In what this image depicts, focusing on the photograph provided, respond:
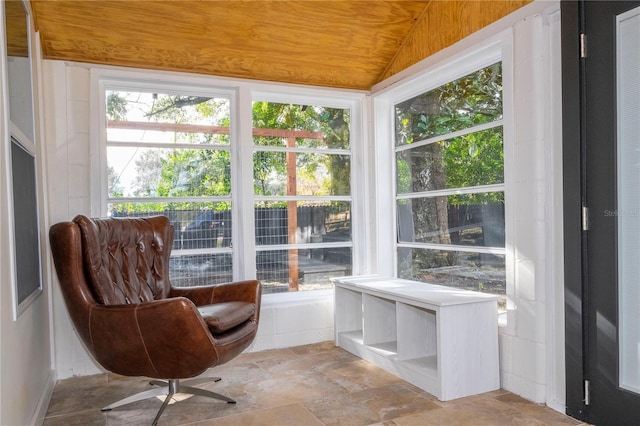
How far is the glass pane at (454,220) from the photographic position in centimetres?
296

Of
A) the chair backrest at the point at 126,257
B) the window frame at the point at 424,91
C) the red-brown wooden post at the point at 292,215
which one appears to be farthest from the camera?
the red-brown wooden post at the point at 292,215

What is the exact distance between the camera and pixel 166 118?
358 centimetres

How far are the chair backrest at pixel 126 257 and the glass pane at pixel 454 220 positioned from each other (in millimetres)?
1873

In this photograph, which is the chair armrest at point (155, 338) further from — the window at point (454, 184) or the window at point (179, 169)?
the window at point (454, 184)

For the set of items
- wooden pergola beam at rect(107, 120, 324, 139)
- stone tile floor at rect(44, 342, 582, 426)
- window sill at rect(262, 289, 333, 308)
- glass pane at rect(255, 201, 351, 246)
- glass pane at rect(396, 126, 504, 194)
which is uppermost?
wooden pergola beam at rect(107, 120, 324, 139)

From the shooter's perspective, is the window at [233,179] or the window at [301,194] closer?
the window at [233,179]

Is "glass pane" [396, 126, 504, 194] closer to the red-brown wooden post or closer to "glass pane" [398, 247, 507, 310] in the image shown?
"glass pane" [398, 247, 507, 310]

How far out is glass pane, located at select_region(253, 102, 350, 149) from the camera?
3865 millimetres

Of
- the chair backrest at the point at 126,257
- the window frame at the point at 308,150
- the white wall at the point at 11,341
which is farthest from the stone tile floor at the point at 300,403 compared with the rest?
the window frame at the point at 308,150

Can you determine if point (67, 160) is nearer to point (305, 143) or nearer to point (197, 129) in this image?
point (197, 129)

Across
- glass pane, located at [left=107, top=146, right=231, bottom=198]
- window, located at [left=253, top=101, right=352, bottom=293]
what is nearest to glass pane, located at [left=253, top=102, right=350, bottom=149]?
window, located at [left=253, top=101, right=352, bottom=293]

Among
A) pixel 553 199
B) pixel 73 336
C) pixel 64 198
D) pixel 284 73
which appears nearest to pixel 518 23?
pixel 553 199

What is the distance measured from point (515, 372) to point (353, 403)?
949 millimetres

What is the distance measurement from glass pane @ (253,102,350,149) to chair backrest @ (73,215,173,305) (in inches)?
46.8
